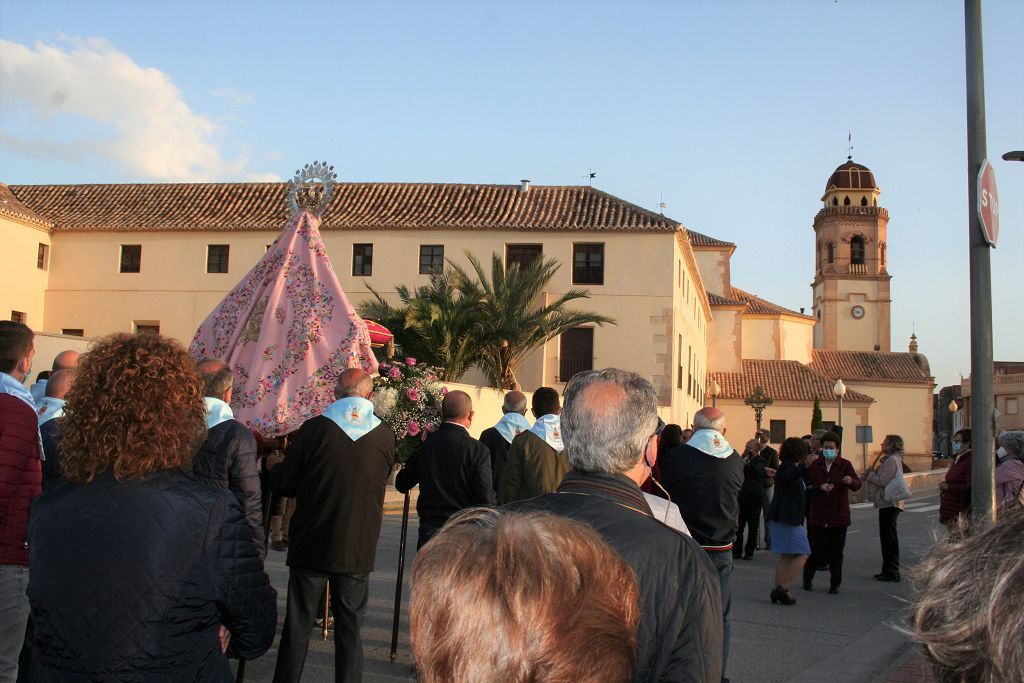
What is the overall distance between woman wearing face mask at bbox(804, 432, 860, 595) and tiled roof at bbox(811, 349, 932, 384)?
2180 inches

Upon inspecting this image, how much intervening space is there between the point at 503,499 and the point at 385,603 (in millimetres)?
2594

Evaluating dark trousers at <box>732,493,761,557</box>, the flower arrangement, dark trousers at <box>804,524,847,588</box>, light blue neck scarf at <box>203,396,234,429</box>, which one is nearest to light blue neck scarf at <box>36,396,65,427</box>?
light blue neck scarf at <box>203,396,234,429</box>

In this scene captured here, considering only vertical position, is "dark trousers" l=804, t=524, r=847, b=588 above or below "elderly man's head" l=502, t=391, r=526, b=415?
below

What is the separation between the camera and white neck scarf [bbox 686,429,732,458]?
282 inches

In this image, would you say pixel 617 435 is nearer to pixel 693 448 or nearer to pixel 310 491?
pixel 310 491

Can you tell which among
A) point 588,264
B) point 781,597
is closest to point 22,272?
point 588,264

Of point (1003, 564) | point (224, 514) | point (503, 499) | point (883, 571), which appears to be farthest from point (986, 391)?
point (883, 571)

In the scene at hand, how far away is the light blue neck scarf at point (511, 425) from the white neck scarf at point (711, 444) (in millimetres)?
1917

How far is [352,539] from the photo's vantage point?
5.55 meters

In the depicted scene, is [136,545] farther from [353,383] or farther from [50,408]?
[50,408]

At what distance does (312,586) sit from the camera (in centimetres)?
555

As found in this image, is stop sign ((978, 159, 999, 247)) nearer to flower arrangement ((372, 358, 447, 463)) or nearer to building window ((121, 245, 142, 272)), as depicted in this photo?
flower arrangement ((372, 358, 447, 463))

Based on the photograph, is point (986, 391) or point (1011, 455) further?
point (1011, 455)

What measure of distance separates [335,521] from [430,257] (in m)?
33.1
